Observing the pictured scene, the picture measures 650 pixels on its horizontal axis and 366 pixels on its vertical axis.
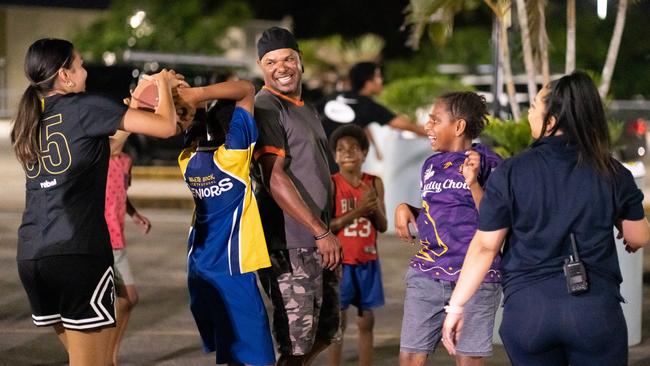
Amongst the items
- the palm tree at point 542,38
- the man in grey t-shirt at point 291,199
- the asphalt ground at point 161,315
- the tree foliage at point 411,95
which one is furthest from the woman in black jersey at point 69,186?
the tree foliage at point 411,95

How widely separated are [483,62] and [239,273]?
36.7 meters

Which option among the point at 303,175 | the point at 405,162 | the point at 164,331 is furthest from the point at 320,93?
the point at 303,175

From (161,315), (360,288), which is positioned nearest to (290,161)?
(360,288)

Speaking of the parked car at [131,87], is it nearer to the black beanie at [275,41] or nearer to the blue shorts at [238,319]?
the black beanie at [275,41]

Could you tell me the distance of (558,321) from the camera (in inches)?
171

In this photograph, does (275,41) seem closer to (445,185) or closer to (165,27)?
(445,185)

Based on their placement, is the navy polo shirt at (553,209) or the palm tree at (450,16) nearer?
the navy polo shirt at (553,209)

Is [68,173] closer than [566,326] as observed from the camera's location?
No

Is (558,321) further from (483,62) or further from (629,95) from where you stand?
(629,95)

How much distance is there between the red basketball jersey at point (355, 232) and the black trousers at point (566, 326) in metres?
2.77

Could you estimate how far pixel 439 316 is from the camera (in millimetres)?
5781

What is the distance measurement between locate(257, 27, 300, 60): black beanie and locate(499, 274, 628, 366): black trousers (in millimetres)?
2013

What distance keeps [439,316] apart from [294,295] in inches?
27.2

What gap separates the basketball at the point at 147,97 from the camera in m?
5.26
